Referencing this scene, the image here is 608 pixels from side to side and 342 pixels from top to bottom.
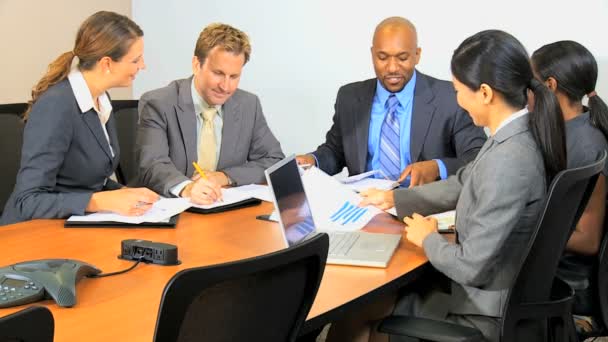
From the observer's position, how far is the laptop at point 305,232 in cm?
212

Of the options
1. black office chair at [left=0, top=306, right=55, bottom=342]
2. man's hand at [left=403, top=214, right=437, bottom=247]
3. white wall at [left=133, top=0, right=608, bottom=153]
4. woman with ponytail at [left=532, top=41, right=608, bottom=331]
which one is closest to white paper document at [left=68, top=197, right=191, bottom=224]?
man's hand at [left=403, top=214, right=437, bottom=247]

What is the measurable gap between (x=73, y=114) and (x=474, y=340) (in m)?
1.52

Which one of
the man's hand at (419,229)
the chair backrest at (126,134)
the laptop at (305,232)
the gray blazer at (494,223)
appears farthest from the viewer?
the chair backrest at (126,134)

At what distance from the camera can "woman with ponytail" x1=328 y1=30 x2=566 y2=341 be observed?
2025mm

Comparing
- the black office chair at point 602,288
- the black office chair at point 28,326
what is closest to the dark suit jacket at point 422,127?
the black office chair at point 602,288

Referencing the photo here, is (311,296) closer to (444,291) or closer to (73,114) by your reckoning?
(444,291)

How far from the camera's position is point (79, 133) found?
266cm

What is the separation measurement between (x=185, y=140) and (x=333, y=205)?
80 centimetres

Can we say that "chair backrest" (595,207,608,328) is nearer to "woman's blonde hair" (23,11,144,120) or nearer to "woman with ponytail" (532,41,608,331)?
"woman with ponytail" (532,41,608,331)

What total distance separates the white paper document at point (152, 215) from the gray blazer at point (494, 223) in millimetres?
857

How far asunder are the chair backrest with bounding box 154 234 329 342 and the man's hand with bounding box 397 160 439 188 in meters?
1.61

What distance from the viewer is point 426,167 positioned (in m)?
3.04

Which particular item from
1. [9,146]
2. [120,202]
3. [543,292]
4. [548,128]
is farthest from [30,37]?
[543,292]

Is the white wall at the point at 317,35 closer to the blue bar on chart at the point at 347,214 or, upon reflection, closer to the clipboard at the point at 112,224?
the blue bar on chart at the point at 347,214
